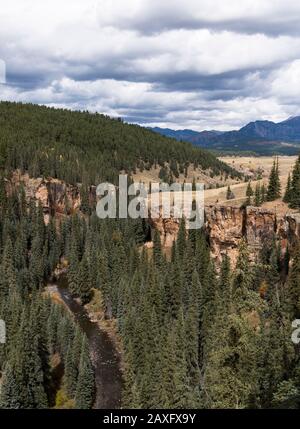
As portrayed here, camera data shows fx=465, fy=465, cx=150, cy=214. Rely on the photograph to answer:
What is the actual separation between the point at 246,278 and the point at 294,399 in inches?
507

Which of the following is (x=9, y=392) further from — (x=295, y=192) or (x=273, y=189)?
(x=273, y=189)

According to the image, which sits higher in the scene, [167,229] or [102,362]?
[167,229]

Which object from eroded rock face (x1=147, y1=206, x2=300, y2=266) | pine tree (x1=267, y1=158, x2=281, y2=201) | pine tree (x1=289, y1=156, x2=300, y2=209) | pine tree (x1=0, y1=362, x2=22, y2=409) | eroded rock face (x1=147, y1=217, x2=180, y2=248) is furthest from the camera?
eroded rock face (x1=147, y1=217, x2=180, y2=248)

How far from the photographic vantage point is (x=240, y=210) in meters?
149

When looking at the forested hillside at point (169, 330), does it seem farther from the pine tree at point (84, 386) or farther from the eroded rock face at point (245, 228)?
the eroded rock face at point (245, 228)

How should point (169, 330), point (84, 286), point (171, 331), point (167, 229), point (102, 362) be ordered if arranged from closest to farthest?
1. point (171, 331)
2. point (169, 330)
3. point (102, 362)
4. point (84, 286)
5. point (167, 229)

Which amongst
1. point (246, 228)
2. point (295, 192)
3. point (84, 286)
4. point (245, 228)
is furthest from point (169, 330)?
point (295, 192)

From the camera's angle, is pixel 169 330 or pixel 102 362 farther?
pixel 102 362

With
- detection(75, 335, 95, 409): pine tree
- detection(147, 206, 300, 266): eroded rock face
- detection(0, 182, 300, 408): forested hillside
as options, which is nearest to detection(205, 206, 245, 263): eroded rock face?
detection(147, 206, 300, 266): eroded rock face

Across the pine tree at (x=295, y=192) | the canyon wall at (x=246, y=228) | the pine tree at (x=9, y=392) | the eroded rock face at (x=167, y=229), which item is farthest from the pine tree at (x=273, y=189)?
the pine tree at (x=9, y=392)

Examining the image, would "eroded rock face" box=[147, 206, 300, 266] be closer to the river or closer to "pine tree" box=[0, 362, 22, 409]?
the river
